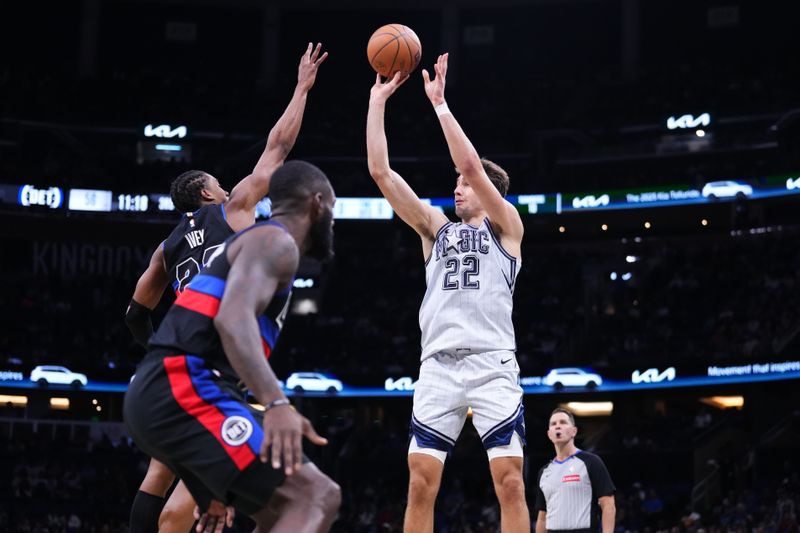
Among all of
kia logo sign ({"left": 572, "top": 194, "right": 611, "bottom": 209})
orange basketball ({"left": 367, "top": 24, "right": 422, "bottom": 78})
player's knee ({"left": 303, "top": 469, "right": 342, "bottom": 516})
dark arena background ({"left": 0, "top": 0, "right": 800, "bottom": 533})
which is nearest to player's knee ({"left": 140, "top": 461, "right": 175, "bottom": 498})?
player's knee ({"left": 303, "top": 469, "right": 342, "bottom": 516})

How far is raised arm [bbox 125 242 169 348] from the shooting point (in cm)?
641

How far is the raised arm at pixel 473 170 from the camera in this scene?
6723 millimetres

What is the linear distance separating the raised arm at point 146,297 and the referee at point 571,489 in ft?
14.8

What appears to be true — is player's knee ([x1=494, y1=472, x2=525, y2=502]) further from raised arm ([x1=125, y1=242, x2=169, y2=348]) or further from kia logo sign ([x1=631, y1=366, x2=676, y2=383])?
kia logo sign ([x1=631, y1=366, x2=676, y2=383])

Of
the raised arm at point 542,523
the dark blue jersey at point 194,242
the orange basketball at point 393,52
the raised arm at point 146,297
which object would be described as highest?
the orange basketball at point 393,52

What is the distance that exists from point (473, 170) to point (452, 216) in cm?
2633

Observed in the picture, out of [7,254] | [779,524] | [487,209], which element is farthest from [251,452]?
[7,254]

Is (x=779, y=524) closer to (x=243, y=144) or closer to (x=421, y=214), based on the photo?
(x=421, y=214)

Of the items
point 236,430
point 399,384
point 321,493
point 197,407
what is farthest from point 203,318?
point 399,384

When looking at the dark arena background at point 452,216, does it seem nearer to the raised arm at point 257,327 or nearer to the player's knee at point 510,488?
the player's knee at point 510,488

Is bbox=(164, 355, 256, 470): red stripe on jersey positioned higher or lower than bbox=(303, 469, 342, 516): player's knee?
higher

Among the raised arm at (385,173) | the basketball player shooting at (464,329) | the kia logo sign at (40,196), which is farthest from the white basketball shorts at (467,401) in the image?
the kia logo sign at (40,196)

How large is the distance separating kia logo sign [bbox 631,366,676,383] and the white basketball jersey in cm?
2191

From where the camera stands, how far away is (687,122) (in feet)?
106
